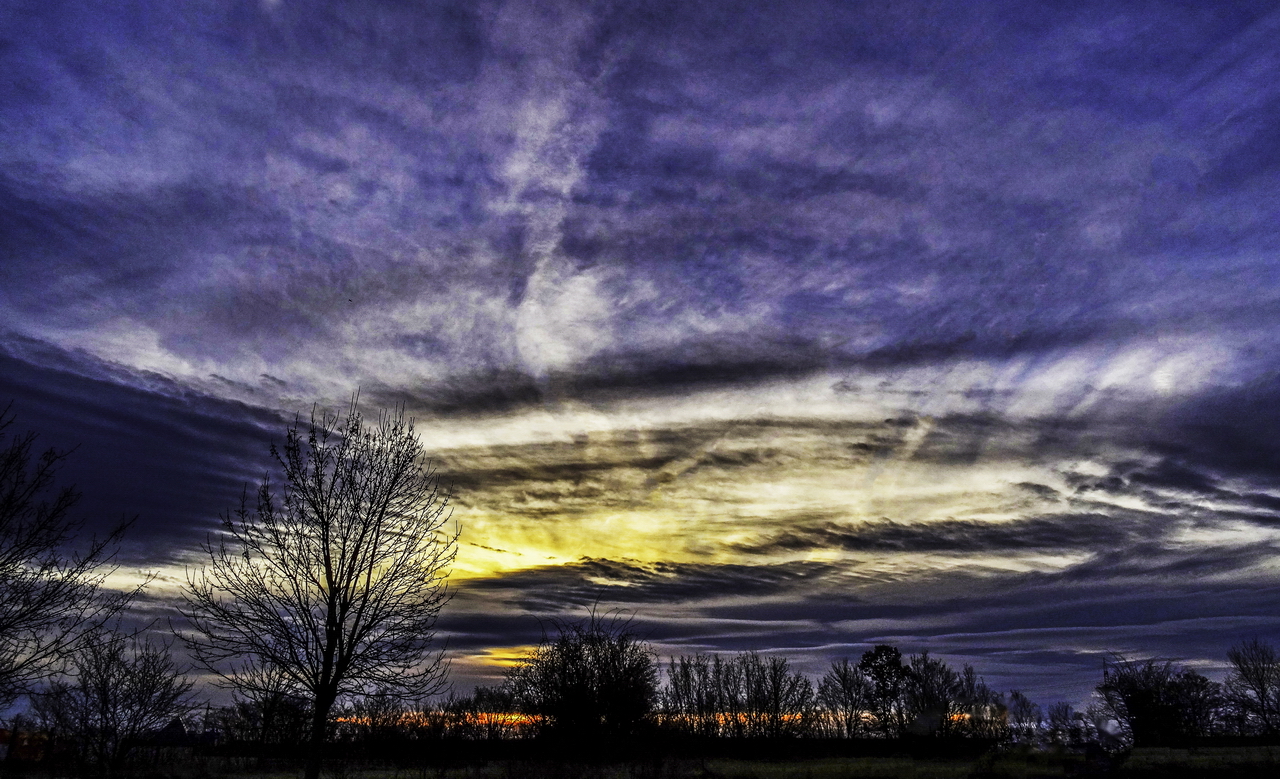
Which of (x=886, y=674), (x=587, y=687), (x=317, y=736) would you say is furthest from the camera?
(x=886, y=674)

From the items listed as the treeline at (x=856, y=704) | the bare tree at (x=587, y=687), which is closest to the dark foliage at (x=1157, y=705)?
the treeline at (x=856, y=704)

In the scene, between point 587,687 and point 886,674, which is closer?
point 587,687

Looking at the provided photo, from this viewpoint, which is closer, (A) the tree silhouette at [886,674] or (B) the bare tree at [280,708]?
(B) the bare tree at [280,708]

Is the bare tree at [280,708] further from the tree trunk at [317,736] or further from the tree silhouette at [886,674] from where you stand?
the tree silhouette at [886,674]

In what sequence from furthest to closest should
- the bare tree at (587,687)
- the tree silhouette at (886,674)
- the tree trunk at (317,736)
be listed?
1. the tree silhouette at (886,674)
2. the bare tree at (587,687)
3. the tree trunk at (317,736)

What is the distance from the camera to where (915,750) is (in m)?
46.0

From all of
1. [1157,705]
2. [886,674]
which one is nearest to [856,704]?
[886,674]

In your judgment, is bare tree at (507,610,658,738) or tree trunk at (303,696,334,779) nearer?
tree trunk at (303,696,334,779)

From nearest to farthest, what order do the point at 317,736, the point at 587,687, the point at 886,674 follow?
1. the point at 317,736
2. the point at 587,687
3. the point at 886,674

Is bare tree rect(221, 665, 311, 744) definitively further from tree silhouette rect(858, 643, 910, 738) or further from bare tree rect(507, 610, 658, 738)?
tree silhouette rect(858, 643, 910, 738)

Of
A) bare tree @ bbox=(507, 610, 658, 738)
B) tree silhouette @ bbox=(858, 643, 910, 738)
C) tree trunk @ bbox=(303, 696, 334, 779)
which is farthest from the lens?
tree silhouette @ bbox=(858, 643, 910, 738)

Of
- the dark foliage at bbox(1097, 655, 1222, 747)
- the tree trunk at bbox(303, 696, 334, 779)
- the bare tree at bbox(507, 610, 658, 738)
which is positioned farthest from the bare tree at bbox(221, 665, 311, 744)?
the dark foliage at bbox(1097, 655, 1222, 747)

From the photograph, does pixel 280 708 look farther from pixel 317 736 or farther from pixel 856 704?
pixel 856 704

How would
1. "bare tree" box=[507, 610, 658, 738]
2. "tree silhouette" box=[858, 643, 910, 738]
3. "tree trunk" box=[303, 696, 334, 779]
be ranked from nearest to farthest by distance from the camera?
"tree trunk" box=[303, 696, 334, 779], "bare tree" box=[507, 610, 658, 738], "tree silhouette" box=[858, 643, 910, 738]
